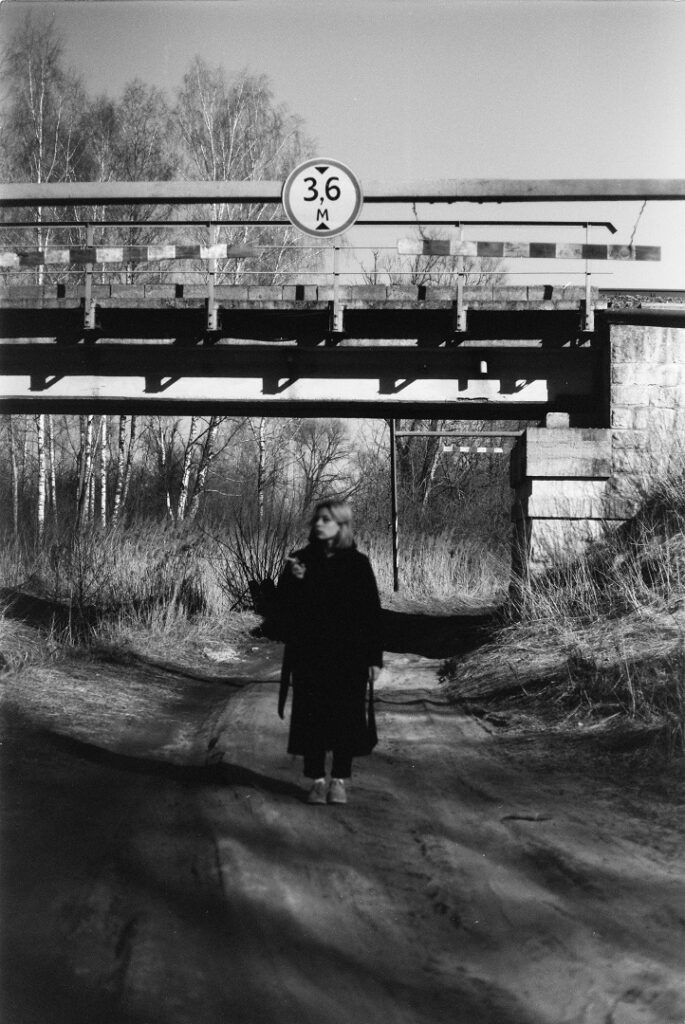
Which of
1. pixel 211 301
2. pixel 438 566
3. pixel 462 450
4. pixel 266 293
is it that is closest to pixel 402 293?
pixel 266 293

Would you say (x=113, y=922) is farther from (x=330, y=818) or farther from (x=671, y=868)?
(x=671, y=868)

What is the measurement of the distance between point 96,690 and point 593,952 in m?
4.09

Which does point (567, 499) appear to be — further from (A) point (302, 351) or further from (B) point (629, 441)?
(A) point (302, 351)

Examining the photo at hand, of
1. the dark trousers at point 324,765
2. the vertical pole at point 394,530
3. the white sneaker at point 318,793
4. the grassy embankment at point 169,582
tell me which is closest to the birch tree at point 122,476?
the grassy embankment at point 169,582

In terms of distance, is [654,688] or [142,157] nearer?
[654,688]

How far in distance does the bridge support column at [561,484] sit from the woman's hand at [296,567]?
5.75 m

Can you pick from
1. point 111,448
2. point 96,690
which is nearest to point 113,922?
point 96,690

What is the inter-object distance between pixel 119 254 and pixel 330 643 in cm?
557

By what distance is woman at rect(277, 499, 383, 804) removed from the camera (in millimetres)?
2820

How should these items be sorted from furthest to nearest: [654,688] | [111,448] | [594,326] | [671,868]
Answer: [111,448]
[594,326]
[654,688]
[671,868]

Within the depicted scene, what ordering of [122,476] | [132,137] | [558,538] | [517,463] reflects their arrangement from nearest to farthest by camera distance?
[132,137]
[517,463]
[558,538]
[122,476]

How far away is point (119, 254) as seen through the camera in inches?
303

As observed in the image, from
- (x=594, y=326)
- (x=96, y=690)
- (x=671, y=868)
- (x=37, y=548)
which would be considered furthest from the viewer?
(x=594, y=326)

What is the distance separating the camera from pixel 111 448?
1964cm
